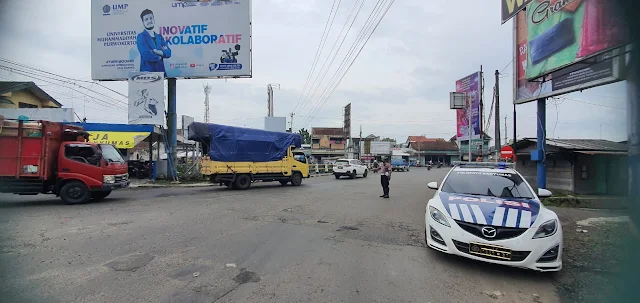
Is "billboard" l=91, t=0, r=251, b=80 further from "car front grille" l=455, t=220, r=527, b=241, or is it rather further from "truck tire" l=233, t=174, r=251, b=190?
"car front grille" l=455, t=220, r=527, b=241

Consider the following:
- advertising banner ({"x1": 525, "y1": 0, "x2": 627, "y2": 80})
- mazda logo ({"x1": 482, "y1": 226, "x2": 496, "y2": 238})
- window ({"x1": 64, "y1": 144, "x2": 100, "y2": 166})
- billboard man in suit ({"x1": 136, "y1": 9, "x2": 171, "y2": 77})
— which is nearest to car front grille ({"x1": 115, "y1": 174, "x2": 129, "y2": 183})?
window ({"x1": 64, "y1": 144, "x2": 100, "y2": 166})

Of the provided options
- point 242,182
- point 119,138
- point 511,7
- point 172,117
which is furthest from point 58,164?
point 511,7

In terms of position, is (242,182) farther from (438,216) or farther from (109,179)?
(438,216)

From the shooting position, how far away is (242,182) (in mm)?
15719

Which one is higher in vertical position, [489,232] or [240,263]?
[489,232]

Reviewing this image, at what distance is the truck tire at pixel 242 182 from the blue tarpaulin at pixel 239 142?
836mm

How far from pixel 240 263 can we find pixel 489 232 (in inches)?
134

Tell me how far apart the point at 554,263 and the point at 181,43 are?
20147 mm

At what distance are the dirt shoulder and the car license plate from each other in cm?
65

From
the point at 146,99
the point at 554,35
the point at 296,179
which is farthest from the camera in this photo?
the point at 146,99

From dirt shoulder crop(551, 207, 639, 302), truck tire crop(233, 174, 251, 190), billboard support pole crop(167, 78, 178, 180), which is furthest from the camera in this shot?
billboard support pole crop(167, 78, 178, 180)

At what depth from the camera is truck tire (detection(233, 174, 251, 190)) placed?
15594 mm

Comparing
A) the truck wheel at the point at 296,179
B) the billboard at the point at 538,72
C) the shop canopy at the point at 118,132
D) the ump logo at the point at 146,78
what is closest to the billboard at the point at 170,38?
the ump logo at the point at 146,78

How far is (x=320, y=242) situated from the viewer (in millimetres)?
5809
